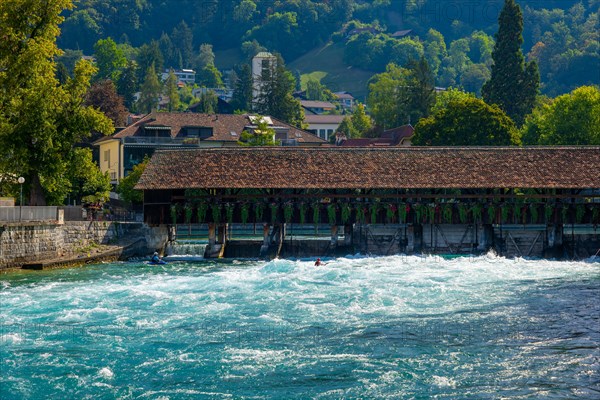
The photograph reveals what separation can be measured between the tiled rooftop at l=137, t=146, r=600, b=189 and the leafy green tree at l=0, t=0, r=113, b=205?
5.19m

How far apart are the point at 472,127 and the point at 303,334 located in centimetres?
5374

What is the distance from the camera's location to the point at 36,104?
195ft

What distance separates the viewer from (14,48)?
6047cm

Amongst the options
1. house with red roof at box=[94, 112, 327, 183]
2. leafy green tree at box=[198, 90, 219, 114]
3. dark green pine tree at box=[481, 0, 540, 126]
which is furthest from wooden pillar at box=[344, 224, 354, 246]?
leafy green tree at box=[198, 90, 219, 114]

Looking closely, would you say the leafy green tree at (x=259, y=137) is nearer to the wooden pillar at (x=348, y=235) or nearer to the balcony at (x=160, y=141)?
the balcony at (x=160, y=141)

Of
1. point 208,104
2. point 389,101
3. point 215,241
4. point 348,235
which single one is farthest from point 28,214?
point 208,104

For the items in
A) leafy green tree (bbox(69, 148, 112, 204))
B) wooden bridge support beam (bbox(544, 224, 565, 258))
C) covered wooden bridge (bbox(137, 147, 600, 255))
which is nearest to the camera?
wooden bridge support beam (bbox(544, 224, 565, 258))

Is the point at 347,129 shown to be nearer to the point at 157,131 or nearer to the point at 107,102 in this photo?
the point at 107,102

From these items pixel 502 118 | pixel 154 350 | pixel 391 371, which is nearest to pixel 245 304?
pixel 154 350

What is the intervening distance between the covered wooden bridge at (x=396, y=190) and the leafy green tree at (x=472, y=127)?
75.1 ft

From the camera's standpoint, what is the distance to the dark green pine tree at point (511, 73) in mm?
106000

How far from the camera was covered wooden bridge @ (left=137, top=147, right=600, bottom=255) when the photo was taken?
2377 inches

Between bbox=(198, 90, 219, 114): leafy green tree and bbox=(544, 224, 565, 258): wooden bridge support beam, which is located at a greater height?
bbox=(198, 90, 219, 114): leafy green tree

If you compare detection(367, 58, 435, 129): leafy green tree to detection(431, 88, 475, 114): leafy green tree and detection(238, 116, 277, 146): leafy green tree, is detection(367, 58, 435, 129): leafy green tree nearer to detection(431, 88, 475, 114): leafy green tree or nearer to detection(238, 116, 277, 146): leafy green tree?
detection(431, 88, 475, 114): leafy green tree
